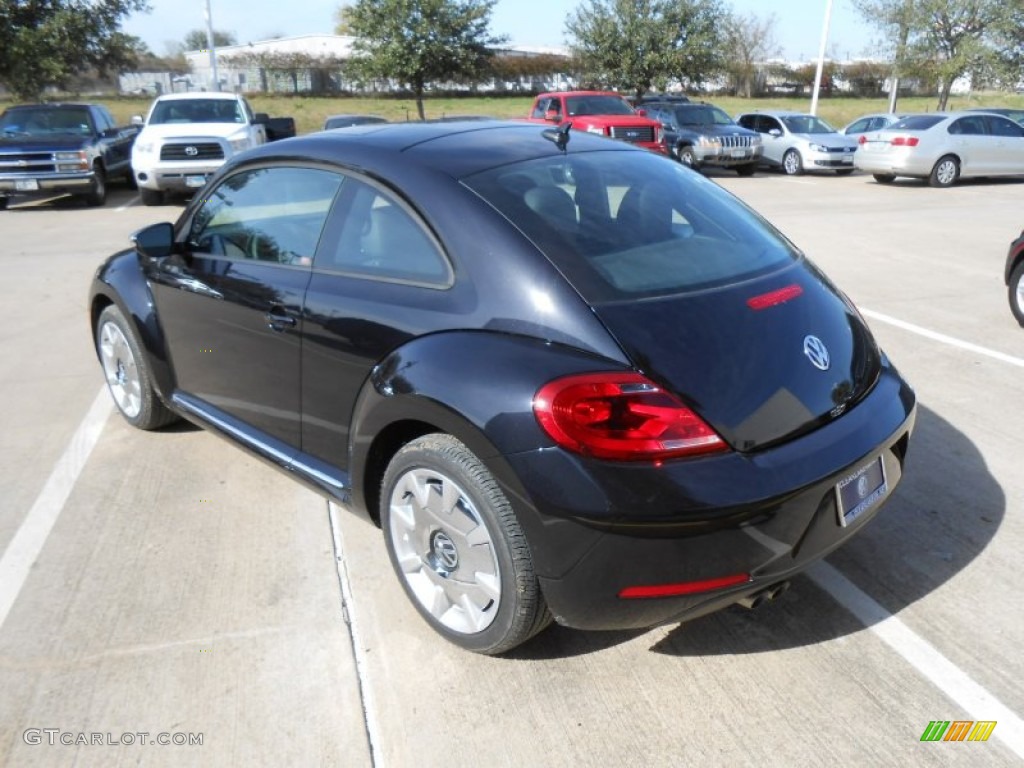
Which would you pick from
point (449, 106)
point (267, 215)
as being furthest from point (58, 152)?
point (449, 106)

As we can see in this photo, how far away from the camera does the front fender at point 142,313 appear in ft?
13.7

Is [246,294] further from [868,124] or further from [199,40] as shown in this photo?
[199,40]

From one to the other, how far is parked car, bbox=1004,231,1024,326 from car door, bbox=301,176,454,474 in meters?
5.25

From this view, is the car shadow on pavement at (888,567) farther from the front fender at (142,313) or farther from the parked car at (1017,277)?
the parked car at (1017,277)

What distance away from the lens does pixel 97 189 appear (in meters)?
14.7

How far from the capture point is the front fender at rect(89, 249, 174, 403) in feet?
13.7

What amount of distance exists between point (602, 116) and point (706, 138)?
99.1 inches

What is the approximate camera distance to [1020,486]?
382cm

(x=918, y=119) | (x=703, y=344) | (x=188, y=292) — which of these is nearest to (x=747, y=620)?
(x=703, y=344)

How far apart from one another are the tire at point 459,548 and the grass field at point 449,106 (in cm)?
3490

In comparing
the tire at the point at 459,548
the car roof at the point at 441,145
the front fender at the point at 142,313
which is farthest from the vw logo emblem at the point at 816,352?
the front fender at the point at 142,313

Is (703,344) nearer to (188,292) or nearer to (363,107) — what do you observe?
(188,292)

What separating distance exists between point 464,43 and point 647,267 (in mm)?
31824

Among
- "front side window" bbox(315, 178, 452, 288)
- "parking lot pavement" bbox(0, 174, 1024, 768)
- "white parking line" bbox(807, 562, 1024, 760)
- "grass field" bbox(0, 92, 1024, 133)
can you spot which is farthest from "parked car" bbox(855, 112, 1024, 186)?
"grass field" bbox(0, 92, 1024, 133)
